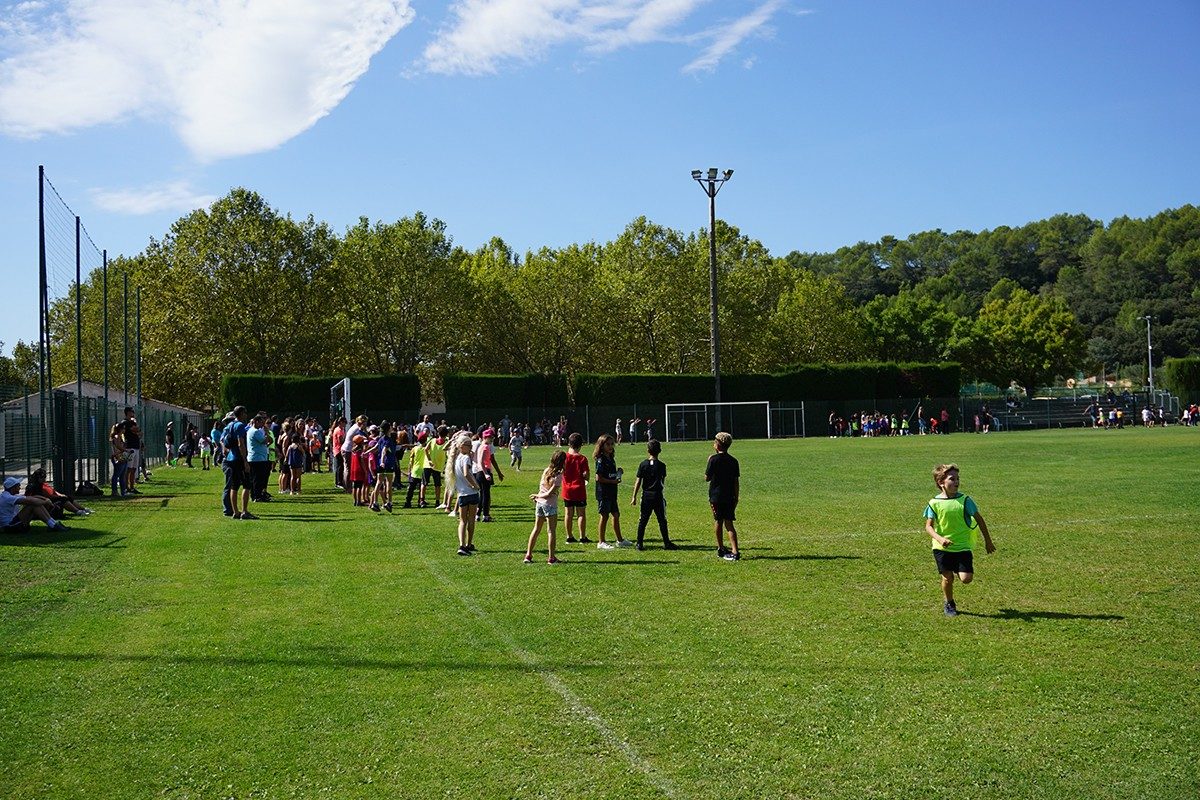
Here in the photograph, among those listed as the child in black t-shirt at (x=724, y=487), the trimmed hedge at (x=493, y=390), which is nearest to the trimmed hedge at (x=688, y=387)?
the trimmed hedge at (x=493, y=390)

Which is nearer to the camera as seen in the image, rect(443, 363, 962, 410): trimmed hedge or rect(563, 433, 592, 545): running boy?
rect(563, 433, 592, 545): running boy

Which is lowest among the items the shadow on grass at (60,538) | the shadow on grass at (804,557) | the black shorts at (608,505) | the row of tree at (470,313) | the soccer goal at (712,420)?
the shadow on grass at (804,557)

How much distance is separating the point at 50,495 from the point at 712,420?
1951 inches

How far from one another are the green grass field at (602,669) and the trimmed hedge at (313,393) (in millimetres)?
42945

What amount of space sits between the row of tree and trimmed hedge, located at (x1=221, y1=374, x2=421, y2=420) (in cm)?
461

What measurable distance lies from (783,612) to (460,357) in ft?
207

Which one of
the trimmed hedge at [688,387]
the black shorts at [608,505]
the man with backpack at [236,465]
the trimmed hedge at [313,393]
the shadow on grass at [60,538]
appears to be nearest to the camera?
the black shorts at [608,505]

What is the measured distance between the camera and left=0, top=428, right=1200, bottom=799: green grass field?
18.3 ft

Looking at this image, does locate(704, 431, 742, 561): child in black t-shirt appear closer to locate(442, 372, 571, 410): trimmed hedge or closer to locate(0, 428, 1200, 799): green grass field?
locate(0, 428, 1200, 799): green grass field

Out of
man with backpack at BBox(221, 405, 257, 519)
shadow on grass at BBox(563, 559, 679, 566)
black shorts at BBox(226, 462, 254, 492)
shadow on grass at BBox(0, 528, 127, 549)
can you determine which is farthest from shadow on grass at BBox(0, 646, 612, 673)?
black shorts at BBox(226, 462, 254, 492)

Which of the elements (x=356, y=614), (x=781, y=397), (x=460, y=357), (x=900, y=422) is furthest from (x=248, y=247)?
(x=356, y=614)

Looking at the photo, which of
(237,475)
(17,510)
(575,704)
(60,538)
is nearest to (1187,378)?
(237,475)

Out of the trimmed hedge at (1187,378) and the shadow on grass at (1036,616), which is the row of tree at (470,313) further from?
the shadow on grass at (1036,616)

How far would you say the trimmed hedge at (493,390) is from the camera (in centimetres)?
6288
